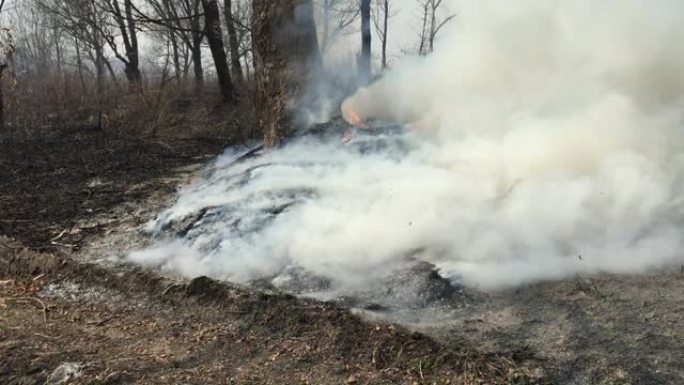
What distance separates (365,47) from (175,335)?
1640cm

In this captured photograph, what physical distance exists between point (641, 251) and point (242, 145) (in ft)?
31.4

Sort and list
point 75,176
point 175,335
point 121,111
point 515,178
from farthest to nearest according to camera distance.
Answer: point 121,111 < point 75,176 < point 515,178 < point 175,335

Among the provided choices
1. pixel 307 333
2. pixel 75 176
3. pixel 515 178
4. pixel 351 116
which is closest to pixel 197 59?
pixel 351 116

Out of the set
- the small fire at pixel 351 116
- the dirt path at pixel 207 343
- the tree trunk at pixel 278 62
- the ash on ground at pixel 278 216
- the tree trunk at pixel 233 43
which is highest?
the tree trunk at pixel 233 43

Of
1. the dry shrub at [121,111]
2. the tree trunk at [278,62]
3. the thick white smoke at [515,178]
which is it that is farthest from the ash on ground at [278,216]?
the dry shrub at [121,111]

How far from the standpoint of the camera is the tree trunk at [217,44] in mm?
18141

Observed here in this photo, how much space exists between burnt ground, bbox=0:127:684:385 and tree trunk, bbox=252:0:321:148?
474cm

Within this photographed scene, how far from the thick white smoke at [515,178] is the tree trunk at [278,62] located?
1550 millimetres

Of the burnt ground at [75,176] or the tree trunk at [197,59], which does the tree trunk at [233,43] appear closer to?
the tree trunk at [197,59]

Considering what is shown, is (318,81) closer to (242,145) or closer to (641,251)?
(242,145)

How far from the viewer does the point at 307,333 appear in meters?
4.41

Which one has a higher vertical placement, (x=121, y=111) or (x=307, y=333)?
(x=121, y=111)

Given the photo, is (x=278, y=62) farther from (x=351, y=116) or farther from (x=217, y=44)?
(x=217, y=44)

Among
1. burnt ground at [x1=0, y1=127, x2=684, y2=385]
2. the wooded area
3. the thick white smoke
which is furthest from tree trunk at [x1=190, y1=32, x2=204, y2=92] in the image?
burnt ground at [x1=0, y1=127, x2=684, y2=385]
